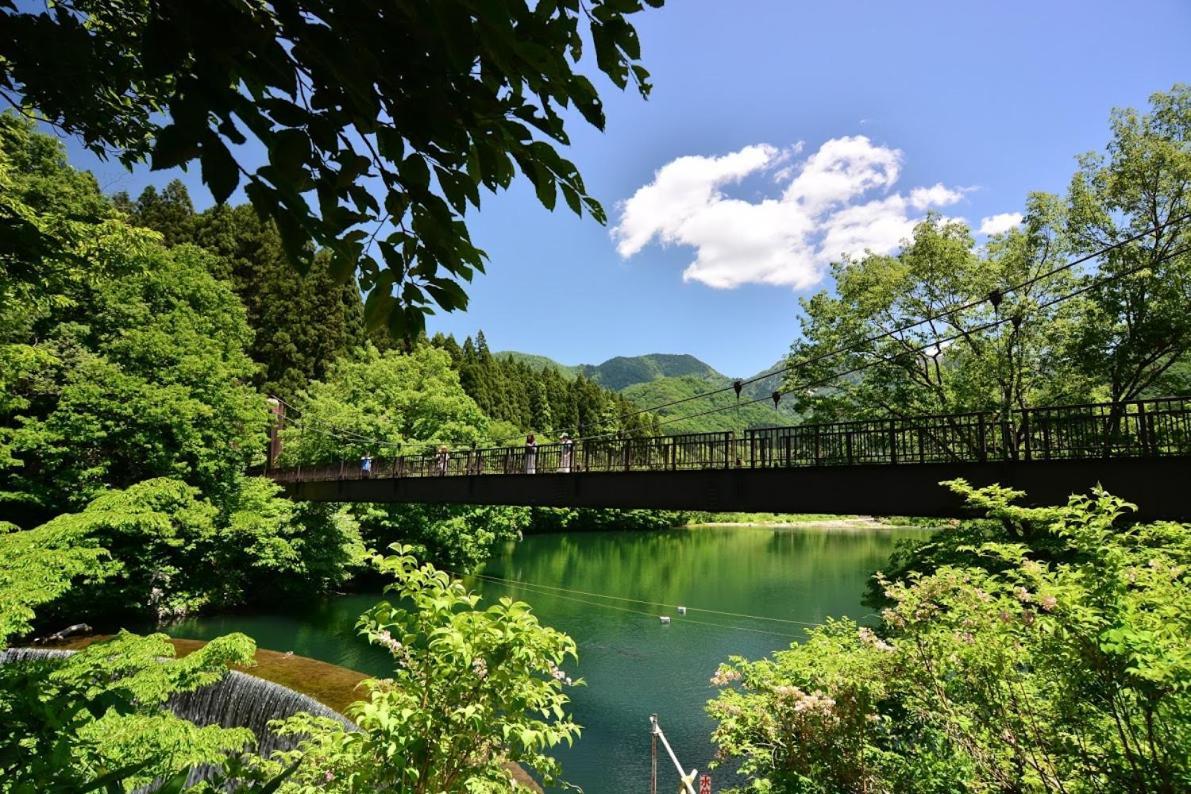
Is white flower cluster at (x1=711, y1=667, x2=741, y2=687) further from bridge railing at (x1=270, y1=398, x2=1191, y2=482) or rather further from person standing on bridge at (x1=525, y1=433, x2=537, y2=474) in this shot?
person standing on bridge at (x1=525, y1=433, x2=537, y2=474)

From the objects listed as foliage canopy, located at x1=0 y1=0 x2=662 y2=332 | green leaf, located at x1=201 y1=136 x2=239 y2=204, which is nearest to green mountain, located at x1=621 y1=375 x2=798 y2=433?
foliage canopy, located at x1=0 y1=0 x2=662 y2=332

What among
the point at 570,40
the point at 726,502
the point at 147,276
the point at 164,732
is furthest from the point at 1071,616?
the point at 147,276

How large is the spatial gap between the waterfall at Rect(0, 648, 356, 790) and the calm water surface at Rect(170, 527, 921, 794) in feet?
13.1

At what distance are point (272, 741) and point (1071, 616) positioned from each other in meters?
8.97

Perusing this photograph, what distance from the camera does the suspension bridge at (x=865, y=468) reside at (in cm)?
579

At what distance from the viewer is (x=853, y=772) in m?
5.34

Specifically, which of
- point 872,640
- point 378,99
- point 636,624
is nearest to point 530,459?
point 636,624

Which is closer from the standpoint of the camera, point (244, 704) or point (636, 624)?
point (244, 704)

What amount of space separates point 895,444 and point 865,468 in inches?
19.0

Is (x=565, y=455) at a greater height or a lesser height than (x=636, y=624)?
greater

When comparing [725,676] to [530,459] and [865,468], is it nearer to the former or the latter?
[865,468]

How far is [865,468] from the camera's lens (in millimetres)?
7375

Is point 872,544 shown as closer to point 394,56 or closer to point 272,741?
point 272,741

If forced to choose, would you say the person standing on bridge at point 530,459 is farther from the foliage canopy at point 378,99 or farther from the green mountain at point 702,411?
the green mountain at point 702,411
